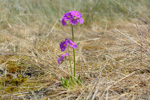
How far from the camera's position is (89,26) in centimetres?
428

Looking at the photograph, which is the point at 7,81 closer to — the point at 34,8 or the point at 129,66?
the point at 129,66

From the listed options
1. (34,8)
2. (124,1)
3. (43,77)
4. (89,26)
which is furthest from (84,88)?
(124,1)

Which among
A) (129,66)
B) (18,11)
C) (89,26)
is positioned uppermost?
(18,11)

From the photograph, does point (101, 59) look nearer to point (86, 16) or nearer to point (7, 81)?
point (7, 81)

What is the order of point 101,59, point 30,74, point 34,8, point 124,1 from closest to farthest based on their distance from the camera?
point 30,74 < point 101,59 < point 34,8 < point 124,1

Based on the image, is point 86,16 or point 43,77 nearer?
point 43,77

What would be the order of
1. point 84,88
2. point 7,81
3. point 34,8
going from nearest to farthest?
1. point 84,88
2. point 7,81
3. point 34,8

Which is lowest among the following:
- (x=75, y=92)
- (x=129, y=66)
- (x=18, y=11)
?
(x=75, y=92)

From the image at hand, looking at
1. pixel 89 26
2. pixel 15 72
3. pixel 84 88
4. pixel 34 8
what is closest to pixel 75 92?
pixel 84 88

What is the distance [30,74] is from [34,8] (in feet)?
9.60

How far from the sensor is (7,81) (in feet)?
6.02

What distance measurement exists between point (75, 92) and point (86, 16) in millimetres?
3134

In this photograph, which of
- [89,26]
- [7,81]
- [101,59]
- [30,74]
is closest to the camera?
[7,81]

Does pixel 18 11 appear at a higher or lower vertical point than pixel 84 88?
higher
